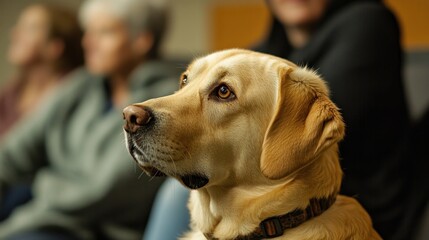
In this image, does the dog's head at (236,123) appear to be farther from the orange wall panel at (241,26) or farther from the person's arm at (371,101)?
the orange wall panel at (241,26)

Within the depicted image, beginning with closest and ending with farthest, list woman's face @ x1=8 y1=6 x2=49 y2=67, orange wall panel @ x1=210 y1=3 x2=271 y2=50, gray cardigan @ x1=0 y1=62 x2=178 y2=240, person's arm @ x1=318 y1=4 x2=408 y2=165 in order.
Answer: person's arm @ x1=318 y1=4 x2=408 y2=165, gray cardigan @ x1=0 y1=62 x2=178 y2=240, woman's face @ x1=8 y1=6 x2=49 y2=67, orange wall panel @ x1=210 y1=3 x2=271 y2=50

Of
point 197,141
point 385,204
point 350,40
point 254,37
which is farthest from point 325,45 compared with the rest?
point 254,37

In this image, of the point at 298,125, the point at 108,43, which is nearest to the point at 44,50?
the point at 108,43

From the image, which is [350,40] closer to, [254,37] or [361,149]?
[361,149]

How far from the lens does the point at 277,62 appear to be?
880 millimetres

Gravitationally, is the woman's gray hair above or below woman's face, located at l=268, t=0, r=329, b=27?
below

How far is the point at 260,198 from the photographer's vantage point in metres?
0.89

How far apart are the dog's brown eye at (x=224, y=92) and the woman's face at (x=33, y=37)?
1811 millimetres

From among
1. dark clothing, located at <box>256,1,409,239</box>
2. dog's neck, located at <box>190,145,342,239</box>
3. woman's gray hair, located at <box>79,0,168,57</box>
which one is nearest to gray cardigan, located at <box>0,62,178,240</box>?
woman's gray hair, located at <box>79,0,168,57</box>

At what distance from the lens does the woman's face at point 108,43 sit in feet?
6.54

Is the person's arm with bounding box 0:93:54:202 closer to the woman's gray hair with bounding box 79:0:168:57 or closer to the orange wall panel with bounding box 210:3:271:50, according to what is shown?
the woman's gray hair with bounding box 79:0:168:57

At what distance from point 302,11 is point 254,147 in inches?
22.6

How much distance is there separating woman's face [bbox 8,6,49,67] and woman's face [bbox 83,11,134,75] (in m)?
0.57

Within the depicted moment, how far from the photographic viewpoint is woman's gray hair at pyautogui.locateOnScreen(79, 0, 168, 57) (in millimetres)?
1950
